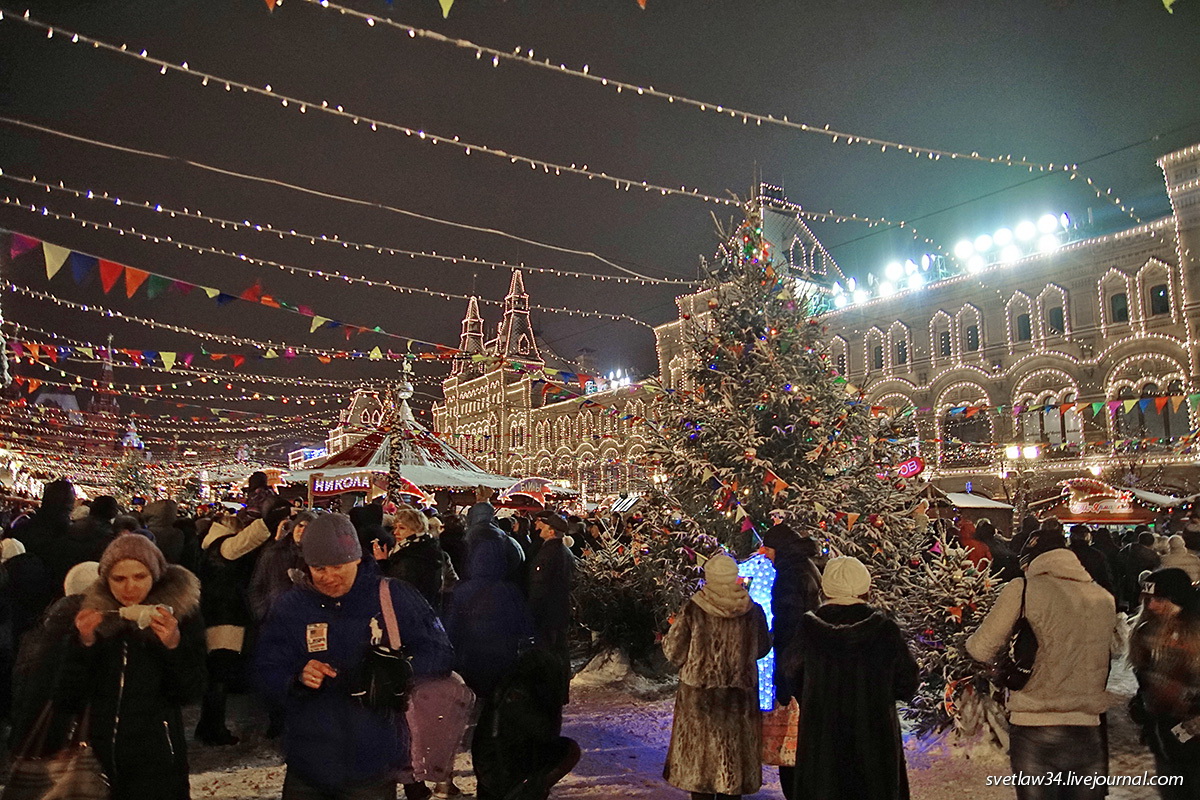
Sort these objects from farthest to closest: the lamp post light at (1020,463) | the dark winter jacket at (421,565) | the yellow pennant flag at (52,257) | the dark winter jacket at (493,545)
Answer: the lamp post light at (1020,463) → the yellow pennant flag at (52,257) → the dark winter jacket at (421,565) → the dark winter jacket at (493,545)

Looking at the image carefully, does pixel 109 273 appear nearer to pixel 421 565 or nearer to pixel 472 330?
pixel 421 565

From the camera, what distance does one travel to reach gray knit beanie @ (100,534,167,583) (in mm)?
3207

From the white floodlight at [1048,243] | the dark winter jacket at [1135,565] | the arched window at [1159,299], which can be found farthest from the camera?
the white floodlight at [1048,243]

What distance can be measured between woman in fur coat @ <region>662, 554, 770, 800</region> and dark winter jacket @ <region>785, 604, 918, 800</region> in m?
0.75

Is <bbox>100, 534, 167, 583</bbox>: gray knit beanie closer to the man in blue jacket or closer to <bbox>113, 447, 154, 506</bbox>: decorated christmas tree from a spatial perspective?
the man in blue jacket

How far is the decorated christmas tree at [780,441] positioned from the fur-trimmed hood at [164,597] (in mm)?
5769

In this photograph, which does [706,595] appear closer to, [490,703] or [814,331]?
[490,703]

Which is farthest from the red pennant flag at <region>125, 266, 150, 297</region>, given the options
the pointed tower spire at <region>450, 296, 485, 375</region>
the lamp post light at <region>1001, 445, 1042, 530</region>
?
the pointed tower spire at <region>450, 296, 485, 375</region>

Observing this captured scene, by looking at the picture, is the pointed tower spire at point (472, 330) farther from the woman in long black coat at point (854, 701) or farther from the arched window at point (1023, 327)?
the woman in long black coat at point (854, 701)

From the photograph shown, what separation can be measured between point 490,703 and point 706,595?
1550mm

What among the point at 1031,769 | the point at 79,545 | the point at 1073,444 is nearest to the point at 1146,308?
the point at 1073,444

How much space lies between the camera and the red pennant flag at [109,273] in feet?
34.8

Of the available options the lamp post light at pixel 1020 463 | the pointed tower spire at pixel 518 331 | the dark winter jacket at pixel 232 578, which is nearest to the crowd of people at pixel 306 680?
the dark winter jacket at pixel 232 578

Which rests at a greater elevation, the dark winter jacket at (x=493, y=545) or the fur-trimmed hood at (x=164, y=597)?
the dark winter jacket at (x=493, y=545)
